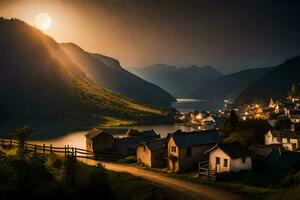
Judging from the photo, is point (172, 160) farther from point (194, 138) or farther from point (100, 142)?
point (100, 142)

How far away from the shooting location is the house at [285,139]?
9700 centimetres

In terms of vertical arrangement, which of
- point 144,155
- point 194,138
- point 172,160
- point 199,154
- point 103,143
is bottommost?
point 172,160

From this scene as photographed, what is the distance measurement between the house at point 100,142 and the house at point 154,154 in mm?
13185

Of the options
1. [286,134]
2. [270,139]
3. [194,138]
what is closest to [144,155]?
[194,138]

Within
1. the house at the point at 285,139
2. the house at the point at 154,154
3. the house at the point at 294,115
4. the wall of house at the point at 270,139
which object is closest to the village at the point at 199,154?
the house at the point at 154,154

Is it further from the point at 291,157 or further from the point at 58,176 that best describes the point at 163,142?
the point at 58,176

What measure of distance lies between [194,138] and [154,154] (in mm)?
8380

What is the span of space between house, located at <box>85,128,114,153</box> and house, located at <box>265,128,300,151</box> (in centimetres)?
4133

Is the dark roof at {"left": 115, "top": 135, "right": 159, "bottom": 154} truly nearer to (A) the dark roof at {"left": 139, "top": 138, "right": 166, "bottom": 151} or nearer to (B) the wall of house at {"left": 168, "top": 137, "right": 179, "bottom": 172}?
(A) the dark roof at {"left": 139, "top": 138, "right": 166, "bottom": 151}

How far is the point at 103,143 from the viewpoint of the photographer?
8575 centimetres

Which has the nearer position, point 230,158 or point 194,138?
point 230,158

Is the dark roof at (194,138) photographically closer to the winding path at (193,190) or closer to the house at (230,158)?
the house at (230,158)

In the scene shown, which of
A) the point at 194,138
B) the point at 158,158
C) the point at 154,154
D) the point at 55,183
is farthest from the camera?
the point at 158,158

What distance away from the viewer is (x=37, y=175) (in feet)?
128
